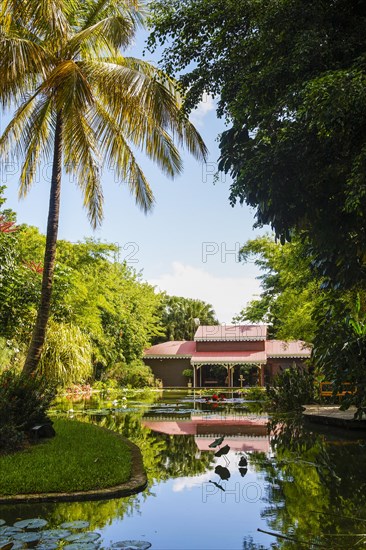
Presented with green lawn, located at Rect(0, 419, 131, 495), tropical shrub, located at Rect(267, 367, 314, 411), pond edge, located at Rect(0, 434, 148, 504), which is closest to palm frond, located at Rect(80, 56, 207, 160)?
green lawn, located at Rect(0, 419, 131, 495)

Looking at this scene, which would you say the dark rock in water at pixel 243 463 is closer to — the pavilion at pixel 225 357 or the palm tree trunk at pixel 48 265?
the palm tree trunk at pixel 48 265

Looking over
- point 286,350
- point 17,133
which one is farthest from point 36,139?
point 286,350

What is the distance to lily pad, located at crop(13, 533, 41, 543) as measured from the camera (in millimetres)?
4566

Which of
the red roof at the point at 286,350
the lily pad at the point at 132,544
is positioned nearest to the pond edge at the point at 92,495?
the lily pad at the point at 132,544

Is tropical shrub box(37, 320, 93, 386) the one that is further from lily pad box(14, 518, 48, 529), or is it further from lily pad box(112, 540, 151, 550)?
lily pad box(112, 540, 151, 550)

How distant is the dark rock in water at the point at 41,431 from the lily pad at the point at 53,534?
505 centimetres

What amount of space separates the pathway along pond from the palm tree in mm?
4649

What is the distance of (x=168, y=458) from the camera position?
916cm

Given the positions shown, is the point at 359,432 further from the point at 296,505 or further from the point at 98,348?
the point at 98,348

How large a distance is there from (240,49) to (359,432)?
9.33 m

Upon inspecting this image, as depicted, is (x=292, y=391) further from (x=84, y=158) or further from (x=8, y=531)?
(x=8, y=531)

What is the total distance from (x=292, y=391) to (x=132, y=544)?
50.0 ft

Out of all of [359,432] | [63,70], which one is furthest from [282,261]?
[63,70]

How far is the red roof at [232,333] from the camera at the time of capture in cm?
4212
